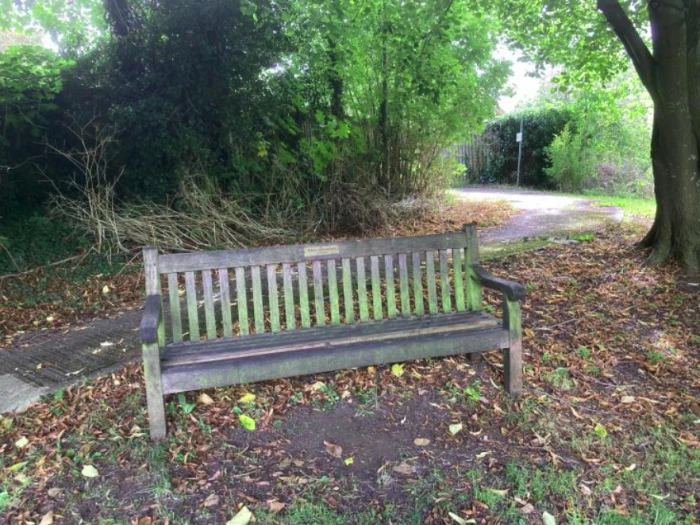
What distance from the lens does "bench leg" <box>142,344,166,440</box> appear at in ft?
9.28

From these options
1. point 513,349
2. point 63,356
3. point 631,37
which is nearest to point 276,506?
point 513,349

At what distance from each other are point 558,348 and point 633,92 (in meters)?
11.9

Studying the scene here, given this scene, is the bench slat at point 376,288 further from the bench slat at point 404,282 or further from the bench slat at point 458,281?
the bench slat at point 458,281

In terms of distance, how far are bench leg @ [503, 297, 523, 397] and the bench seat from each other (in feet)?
0.15

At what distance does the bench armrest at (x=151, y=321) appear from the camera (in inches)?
109

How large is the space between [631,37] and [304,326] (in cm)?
518

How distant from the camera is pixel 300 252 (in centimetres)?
358

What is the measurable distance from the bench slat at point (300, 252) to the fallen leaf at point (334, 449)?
1.17m

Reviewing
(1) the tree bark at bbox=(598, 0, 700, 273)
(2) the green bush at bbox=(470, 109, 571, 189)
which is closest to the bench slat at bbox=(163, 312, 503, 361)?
(1) the tree bark at bbox=(598, 0, 700, 273)

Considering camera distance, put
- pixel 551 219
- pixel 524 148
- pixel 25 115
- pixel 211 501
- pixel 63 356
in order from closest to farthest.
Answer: pixel 211 501, pixel 63 356, pixel 25 115, pixel 551 219, pixel 524 148

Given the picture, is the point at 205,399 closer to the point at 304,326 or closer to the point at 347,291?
the point at 304,326

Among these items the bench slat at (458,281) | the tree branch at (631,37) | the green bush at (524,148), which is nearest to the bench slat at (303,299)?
the bench slat at (458,281)

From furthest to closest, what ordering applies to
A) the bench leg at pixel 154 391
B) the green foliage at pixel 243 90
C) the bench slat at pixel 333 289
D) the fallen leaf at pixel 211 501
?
1. the green foliage at pixel 243 90
2. the bench slat at pixel 333 289
3. the bench leg at pixel 154 391
4. the fallen leaf at pixel 211 501

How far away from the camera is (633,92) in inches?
536
